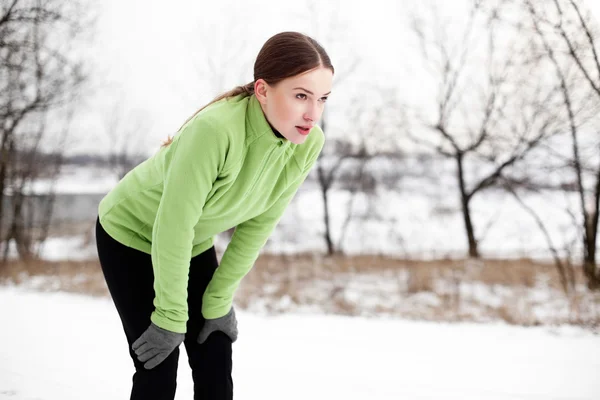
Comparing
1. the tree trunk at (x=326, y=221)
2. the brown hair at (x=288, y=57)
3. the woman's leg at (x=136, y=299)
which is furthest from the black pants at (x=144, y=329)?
the tree trunk at (x=326, y=221)

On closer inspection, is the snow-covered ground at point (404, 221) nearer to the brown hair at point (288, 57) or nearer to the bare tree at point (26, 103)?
the bare tree at point (26, 103)

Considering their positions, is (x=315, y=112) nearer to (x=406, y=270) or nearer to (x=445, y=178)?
(x=406, y=270)

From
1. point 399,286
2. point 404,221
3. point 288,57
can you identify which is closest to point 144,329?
point 288,57

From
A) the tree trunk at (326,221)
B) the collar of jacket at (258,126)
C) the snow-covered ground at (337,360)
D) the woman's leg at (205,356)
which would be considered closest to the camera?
the collar of jacket at (258,126)

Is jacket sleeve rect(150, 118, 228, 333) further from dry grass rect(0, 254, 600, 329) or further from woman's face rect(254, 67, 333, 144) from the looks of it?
dry grass rect(0, 254, 600, 329)

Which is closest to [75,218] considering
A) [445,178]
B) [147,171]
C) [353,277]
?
[353,277]

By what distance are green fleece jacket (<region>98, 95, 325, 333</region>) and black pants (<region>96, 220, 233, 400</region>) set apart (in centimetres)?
4

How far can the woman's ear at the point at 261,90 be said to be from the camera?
3.40 ft

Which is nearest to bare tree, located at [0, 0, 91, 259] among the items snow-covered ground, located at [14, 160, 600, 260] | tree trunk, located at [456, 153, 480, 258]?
snow-covered ground, located at [14, 160, 600, 260]

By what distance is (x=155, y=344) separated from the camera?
1.01 metres

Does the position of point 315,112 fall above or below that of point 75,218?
below

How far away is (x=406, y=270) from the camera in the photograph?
459 centimetres

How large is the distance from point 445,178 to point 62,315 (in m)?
4.72

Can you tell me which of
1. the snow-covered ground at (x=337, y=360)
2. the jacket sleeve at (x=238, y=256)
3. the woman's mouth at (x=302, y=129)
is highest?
the woman's mouth at (x=302, y=129)
